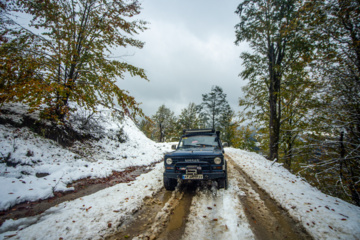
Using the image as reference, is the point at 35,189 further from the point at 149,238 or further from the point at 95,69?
the point at 95,69

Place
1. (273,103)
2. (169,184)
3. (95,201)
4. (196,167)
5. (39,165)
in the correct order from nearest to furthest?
(95,201) < (196,167) < (169,184) < (39,165) < (273,103)

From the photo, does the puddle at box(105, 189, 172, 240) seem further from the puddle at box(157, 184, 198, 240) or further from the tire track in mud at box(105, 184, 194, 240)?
the puddle at box(157, 184, 198, 240)

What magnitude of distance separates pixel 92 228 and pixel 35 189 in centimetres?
265

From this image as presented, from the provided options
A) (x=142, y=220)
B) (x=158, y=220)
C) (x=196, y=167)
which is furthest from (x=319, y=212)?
(x=142, y=220)

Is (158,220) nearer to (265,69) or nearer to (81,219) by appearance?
(81,219)

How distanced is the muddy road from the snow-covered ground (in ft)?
0.11

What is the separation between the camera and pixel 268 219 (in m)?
3.12

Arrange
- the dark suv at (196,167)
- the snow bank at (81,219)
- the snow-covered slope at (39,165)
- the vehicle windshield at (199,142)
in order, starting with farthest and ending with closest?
1. the vehicle windshield at (199,142)
2. the dark suv at (196,167)
3. the snow-covered slope at (39,165)
4. the snow bank at (81,219)

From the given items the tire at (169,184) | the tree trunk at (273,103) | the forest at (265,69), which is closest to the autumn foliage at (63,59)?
the forest at (265,69)

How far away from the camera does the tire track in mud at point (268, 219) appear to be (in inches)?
104

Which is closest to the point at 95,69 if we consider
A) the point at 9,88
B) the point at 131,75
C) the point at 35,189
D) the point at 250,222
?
the point at 131,75

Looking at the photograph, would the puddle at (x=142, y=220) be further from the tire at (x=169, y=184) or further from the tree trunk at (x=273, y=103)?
the tree trunk at (x=273, y=103)

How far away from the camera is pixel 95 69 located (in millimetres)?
7547

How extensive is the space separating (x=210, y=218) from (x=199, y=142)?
9.77 ft
